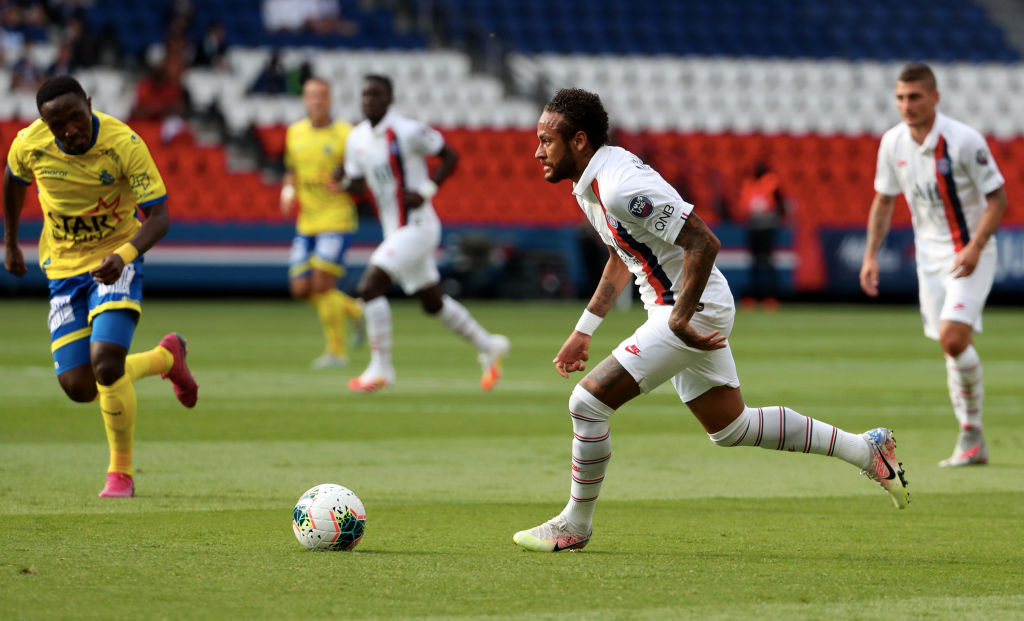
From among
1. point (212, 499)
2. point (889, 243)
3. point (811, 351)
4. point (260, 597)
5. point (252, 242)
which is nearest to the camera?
point (260, 597)

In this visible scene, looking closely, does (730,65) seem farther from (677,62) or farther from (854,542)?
(854,542)

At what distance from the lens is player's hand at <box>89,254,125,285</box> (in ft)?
20.7

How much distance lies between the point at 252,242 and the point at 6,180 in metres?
17.3

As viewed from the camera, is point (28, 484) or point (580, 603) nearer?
point (580, 603)

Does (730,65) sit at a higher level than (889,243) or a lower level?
higher

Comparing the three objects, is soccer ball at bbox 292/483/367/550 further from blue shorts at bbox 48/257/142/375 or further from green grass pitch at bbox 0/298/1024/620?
blue shorts at bbox 48/257/142/375

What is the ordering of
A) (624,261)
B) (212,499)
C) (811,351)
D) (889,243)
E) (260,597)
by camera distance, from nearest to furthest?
(260,597), (624,261), (212,499), (811,351), (889,243)

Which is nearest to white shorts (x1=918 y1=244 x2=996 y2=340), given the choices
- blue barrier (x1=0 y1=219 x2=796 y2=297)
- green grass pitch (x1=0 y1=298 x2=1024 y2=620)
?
green grass pitch (x1=0 y1=298 x2=1024 y2=620)

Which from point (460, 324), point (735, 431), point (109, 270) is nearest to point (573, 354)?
point (735, 431)

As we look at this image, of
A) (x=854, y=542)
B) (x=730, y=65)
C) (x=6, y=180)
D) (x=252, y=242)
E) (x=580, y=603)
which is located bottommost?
(x=252, y=242)

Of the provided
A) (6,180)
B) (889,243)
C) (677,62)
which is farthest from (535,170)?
(6,180)

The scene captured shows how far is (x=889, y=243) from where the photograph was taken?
85.7 ft

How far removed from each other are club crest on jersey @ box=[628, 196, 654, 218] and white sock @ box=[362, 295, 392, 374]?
22.6 feet

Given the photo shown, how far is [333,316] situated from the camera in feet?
45.8
